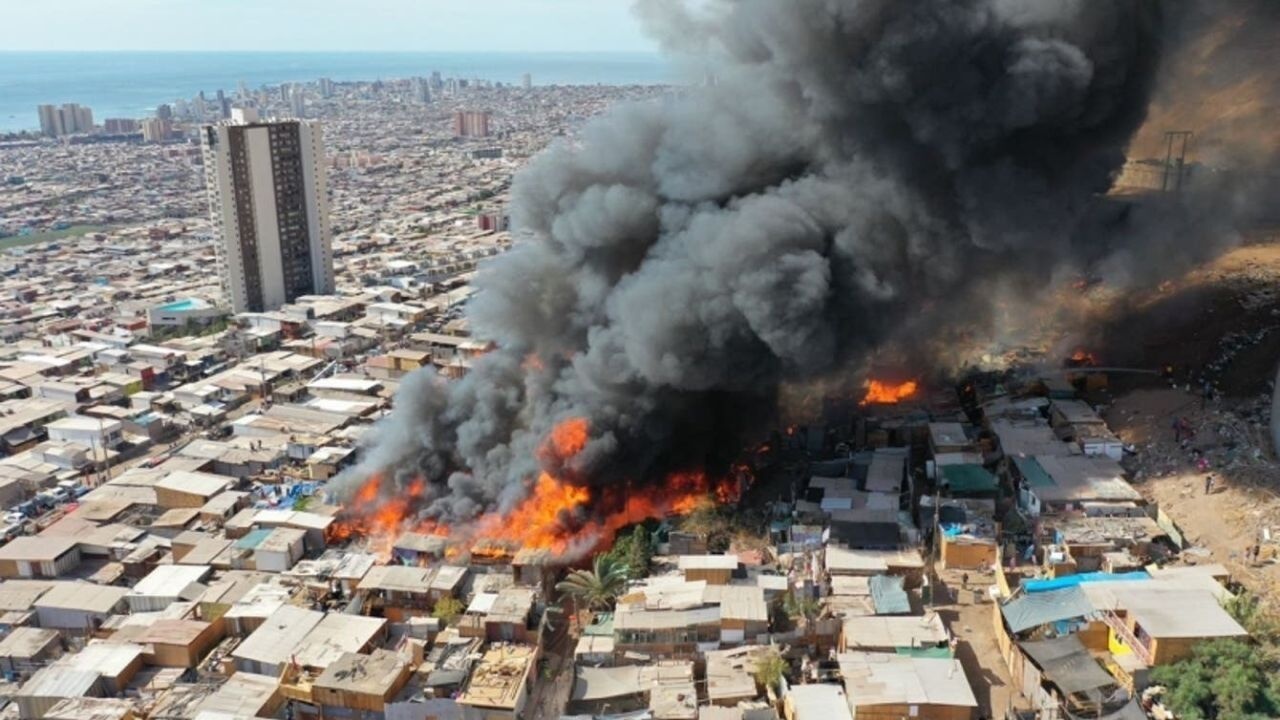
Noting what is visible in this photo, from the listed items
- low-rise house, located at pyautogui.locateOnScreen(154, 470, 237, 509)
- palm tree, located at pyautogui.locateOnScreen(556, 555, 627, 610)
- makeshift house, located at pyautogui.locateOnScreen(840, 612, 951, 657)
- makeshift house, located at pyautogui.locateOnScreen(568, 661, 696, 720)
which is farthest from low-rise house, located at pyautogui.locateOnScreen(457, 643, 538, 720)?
low-rise house, located at pyautogui.locateOnScreen(154, 470, 237, 509)

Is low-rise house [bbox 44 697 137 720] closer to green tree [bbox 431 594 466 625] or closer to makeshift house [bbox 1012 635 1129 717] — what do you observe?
green tree [bbox 431 594 466 625]

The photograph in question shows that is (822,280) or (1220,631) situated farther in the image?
(822,280)

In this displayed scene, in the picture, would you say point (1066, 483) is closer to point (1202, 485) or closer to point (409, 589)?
point (1202, 485)

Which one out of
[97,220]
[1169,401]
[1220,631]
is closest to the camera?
[1220,631]

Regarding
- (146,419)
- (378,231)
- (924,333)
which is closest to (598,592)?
(924,333)

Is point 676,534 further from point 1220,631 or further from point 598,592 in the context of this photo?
point 1220,631

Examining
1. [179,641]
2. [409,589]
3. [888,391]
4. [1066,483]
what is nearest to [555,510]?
[409,589]

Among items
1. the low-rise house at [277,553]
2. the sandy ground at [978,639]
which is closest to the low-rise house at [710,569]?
the sandy ground at [978,639]
